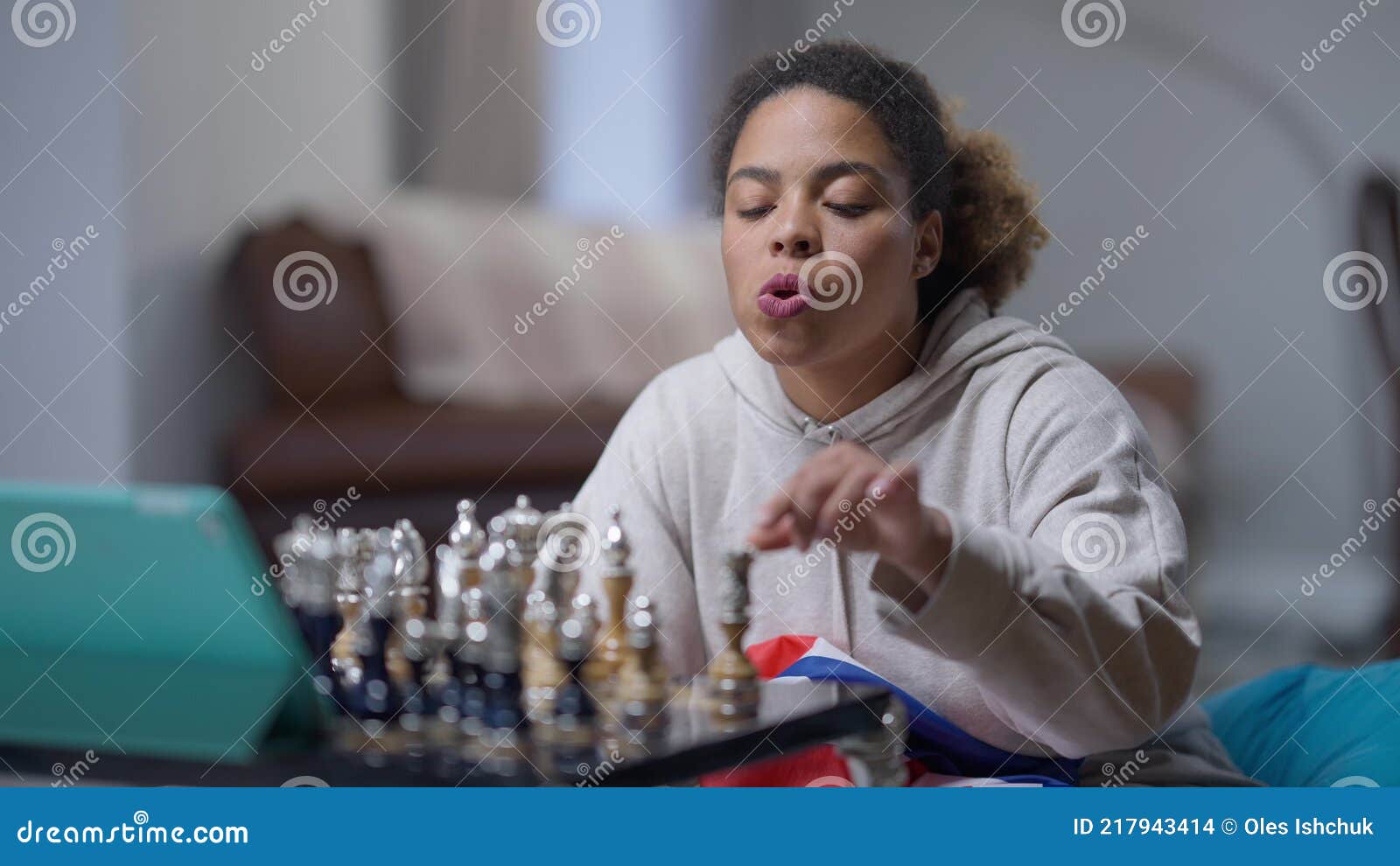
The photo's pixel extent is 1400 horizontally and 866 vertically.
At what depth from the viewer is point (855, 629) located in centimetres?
115

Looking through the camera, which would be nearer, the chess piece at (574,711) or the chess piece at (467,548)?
the chess piece at (574,711)

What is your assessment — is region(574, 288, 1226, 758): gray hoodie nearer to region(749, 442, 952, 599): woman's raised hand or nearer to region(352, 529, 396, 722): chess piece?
region(749, 442, 952, 599): woman's raised hand

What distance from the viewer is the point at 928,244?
1.21 metres

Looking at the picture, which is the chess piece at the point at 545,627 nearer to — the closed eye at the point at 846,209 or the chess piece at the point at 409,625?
the chess piece at the point at 409,625

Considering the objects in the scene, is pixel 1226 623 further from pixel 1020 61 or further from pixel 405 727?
pixel 405 727

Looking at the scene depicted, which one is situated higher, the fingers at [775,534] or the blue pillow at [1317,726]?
the blue pillow at [1317,726]

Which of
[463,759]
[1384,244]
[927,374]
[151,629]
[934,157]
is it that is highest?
[1384,244]

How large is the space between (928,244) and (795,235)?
0.15 m

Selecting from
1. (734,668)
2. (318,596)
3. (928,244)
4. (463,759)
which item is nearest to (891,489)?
(734,668)

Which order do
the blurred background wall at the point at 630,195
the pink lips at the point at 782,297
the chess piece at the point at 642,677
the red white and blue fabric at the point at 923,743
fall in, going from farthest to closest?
the blurred background wall at the point at 630,195 → the pink lips at the point at 782,297 → the red white and blue fabric at the point at 923,743 → the chess piece at the point at 642,677

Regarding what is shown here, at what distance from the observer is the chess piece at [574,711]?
0.74 m

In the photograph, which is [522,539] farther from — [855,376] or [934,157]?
[934,157]

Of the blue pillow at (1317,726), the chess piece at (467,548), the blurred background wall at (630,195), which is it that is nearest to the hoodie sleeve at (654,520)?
the chess piece at (467,548)

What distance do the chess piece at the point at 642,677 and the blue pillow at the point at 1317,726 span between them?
628 mm
